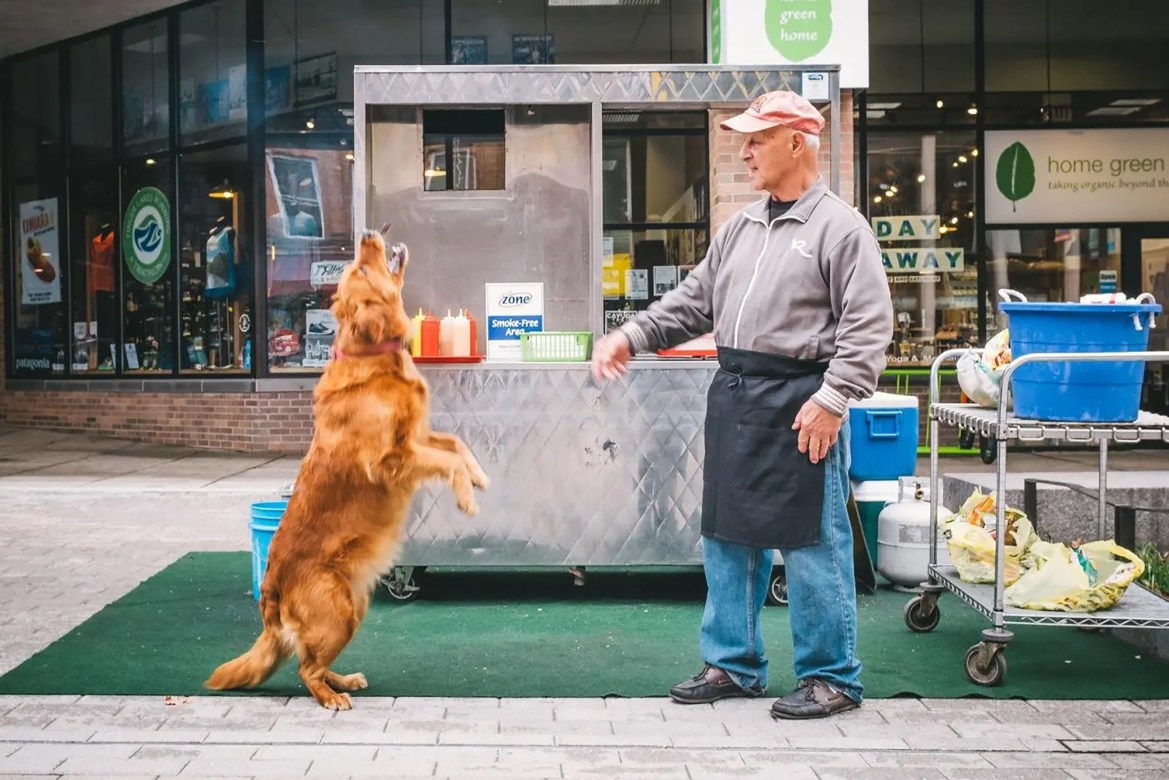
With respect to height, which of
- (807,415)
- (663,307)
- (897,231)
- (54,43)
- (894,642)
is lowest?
(894,642)

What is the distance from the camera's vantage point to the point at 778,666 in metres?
5.63

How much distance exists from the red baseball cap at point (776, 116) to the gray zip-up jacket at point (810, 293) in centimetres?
26

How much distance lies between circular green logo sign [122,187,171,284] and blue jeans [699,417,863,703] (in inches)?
496

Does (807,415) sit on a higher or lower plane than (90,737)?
higher

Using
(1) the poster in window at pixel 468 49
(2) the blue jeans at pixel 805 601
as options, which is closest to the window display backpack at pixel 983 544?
(2) the blue jeans at pixel 805 601

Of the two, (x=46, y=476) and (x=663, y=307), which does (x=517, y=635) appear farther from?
(x=46, y=476)

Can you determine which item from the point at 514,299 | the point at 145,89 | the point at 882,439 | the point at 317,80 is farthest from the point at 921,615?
the point at 145,89

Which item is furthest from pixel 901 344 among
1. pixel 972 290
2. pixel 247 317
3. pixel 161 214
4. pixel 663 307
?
pixel 663 307

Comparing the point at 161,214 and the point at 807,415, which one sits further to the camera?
the point at 161,214

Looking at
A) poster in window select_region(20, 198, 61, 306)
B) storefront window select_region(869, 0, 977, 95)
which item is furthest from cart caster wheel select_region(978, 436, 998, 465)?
poster in window select_region(20, 198, 61, 306)

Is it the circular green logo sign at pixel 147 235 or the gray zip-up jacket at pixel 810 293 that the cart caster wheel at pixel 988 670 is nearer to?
the gray zip-up jacket at pixel 810 293

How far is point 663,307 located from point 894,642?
6.80ft

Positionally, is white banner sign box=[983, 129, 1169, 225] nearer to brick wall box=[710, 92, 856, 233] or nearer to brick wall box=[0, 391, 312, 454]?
brick wall box=[710, 92, 856, 233]

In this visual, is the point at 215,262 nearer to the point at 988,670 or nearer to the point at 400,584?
the point at 400,584
